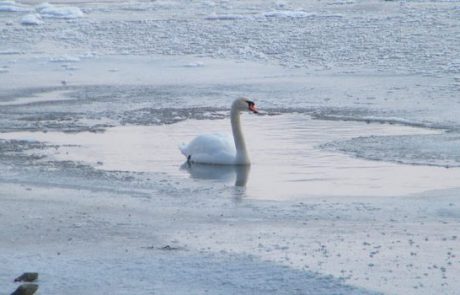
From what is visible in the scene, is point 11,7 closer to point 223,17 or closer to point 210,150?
point 223,17

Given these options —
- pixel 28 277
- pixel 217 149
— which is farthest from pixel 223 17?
pixel 28 277

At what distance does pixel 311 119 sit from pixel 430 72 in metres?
3.91

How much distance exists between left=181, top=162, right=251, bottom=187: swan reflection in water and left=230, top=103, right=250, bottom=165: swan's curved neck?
6 centimetres

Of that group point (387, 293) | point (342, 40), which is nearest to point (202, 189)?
point (387, 293)

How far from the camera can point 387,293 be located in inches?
223

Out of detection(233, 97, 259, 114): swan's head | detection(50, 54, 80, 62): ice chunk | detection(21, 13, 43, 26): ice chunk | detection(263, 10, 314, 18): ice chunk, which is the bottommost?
detection(233, 97, 259, 114): swan's head

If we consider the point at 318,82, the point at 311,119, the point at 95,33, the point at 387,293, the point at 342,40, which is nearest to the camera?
the point at 387,293

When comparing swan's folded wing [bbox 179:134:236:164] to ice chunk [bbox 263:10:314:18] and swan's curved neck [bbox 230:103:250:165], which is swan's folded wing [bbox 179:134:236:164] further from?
ice chunk [bbox 263:10:314:18]

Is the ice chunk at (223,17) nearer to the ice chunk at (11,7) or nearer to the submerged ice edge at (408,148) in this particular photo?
the ice chunk at (11,7)

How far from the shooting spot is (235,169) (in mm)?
10008

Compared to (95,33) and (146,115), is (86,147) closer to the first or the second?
(146,115)

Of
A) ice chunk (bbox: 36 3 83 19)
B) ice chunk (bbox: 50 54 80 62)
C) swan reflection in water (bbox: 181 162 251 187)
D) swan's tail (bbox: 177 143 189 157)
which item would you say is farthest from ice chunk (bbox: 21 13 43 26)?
swan reflection in water (bbox: 181 162 251 187)

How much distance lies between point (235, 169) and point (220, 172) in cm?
14

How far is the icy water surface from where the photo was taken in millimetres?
8891
